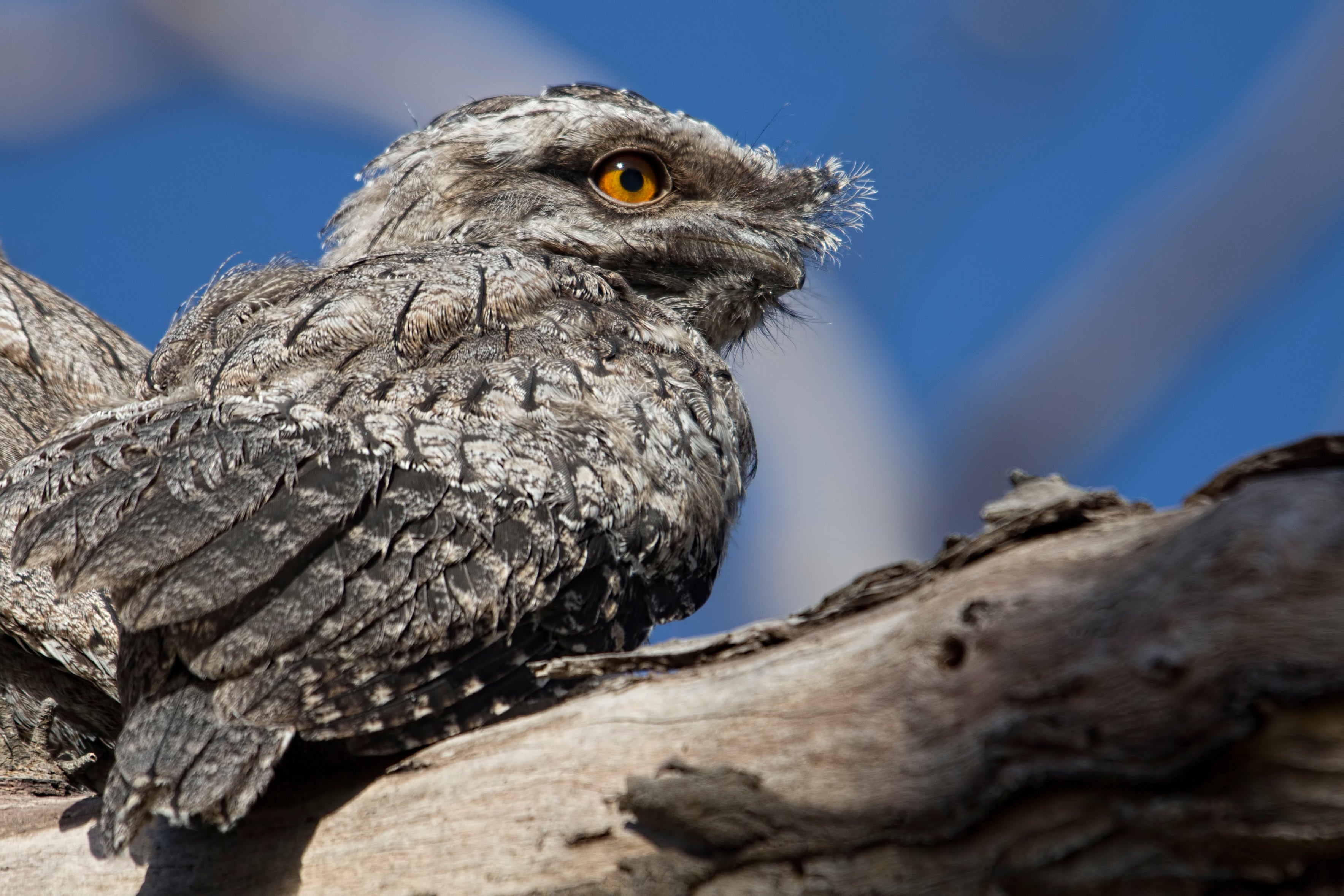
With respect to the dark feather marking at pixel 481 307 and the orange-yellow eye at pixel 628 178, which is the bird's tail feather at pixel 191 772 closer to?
the dark feather marking at pixel 481 307

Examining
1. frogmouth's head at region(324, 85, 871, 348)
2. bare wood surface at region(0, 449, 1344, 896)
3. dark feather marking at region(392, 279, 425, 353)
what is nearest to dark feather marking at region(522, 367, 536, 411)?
dark feather marking at region(392, 279, 425, 353)

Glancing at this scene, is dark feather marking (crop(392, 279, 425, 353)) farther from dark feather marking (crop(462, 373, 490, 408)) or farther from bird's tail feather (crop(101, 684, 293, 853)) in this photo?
bird's tail feather (crop(101, 684, 293, 853))

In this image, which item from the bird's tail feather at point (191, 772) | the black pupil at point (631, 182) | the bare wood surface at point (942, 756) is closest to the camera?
the bare wood surface at point (942, 756)

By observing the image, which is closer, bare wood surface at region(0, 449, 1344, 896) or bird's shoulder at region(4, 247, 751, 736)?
bare wood surface at region(0, 449, 1344, 896)

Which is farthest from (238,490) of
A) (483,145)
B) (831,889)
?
(483,145)

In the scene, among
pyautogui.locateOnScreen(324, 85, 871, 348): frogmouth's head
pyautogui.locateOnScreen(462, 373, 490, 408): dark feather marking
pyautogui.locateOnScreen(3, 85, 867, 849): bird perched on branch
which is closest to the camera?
pyautogui.locateOnScreen(3, 85, 867, 849): bird perched on branch

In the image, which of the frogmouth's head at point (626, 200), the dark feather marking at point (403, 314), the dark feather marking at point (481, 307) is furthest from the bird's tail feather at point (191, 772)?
the frogmouth's head at point (626, 200)

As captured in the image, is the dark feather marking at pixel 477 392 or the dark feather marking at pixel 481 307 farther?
the dark feather marking at pixel 481 307

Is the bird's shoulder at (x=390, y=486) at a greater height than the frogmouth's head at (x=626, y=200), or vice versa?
the frogmouth's head at (x=626, y=200)
